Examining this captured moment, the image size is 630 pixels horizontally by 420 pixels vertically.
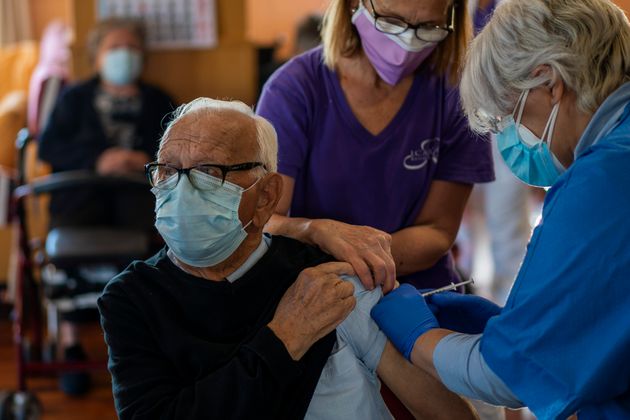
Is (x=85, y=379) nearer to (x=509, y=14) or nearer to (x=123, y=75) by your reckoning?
(x=123, y=75)

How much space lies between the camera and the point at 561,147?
143cm

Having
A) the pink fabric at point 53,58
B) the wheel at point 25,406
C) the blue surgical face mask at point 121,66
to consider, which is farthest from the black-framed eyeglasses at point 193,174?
the pink fabric at point 53,58

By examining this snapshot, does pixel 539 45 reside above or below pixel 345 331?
above

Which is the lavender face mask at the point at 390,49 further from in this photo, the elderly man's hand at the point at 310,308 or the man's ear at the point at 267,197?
the elderly man's hand at the point at 310,308

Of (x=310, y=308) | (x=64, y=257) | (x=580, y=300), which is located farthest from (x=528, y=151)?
(x=64, y=257)

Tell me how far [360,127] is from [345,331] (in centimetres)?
49

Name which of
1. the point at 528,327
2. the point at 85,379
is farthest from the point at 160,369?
the point at 85,379

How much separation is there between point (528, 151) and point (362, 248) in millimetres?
385

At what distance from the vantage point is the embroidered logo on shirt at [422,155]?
195 centimetres

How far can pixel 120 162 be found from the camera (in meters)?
3.67

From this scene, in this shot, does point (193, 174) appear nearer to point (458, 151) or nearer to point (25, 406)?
point (458, 151)

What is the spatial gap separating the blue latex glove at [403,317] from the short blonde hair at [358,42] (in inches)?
22.5

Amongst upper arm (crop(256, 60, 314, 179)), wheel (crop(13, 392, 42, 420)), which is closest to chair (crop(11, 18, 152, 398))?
wheel (crop(13, 392, 42, 420))

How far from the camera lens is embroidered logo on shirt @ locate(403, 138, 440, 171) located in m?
1.95
